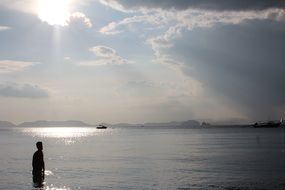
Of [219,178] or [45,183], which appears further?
[219,178]

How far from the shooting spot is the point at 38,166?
117 ft

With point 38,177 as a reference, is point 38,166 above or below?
above

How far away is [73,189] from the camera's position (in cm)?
3291

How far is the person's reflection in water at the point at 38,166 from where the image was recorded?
34.6 meters

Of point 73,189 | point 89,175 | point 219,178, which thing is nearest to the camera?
point 73,189

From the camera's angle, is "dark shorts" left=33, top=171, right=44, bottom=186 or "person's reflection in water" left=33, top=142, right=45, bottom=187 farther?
"dark shorts" left=33, top=171, right=44, bottom=186

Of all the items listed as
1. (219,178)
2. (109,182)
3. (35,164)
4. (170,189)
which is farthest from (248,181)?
(35,164)

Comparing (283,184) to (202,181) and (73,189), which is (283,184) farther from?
(73,189)

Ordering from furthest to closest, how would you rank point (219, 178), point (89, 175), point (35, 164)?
point (89, 175) < point (219, 178) < point (35, 164)

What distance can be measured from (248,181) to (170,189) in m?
8.02

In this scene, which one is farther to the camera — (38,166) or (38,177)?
(38,177)

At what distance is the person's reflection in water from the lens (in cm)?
3456

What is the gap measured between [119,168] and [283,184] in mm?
20014

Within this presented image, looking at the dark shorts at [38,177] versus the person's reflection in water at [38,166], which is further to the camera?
the dark shorts at [38,177]
